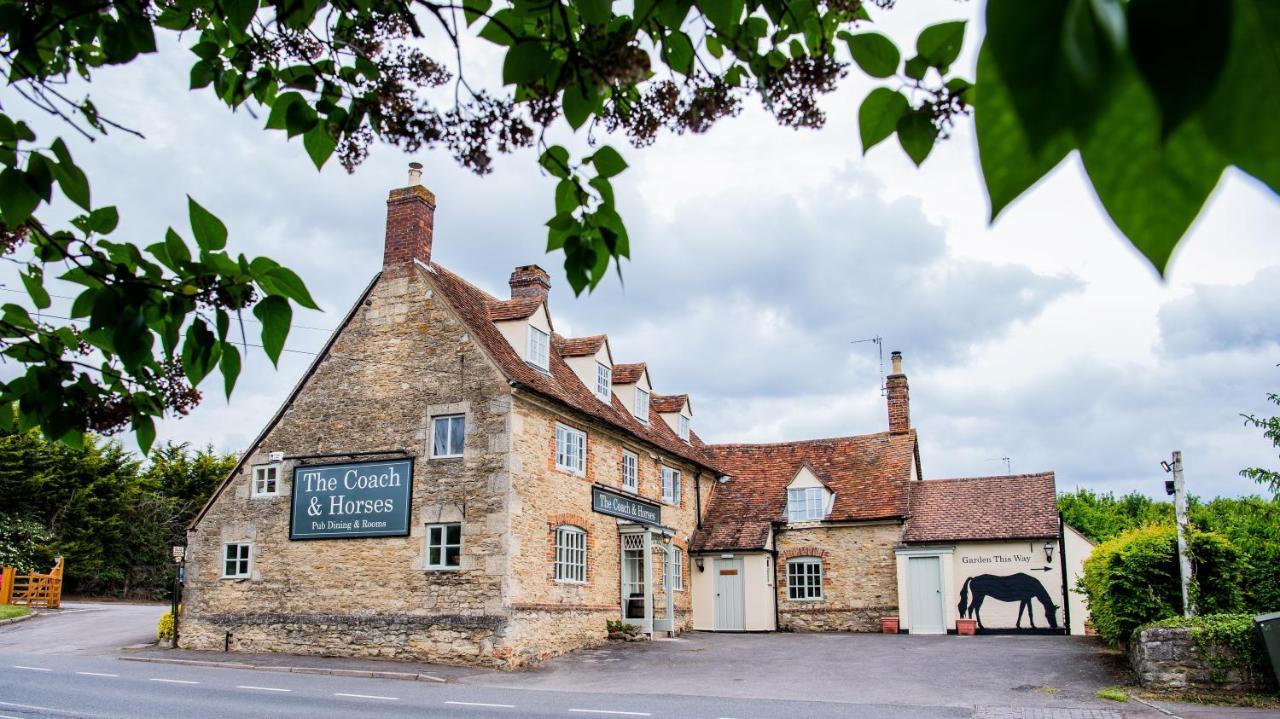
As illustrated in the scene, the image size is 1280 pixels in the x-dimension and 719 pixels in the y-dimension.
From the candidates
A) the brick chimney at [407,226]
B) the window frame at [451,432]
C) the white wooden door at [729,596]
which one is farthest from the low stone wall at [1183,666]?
Result: the brick chimney at [407,226]

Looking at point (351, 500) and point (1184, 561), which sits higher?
point (351, 500)

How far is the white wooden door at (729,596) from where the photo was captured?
29359 millimetres

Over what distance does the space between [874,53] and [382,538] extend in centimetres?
2153

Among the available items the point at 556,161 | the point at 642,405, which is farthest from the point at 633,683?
the point at 556,161

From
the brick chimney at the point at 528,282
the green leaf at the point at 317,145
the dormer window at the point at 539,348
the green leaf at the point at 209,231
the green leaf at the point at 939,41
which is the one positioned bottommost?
the green leaf at the point at 939,41

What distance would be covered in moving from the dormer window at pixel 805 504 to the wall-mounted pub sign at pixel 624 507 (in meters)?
4.83

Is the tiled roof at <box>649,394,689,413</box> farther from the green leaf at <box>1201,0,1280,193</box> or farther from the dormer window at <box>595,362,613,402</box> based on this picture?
the green leaf at <box>1201,0,1280,193</box>

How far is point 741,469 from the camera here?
34000 millimetres

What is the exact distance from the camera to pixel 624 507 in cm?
2588

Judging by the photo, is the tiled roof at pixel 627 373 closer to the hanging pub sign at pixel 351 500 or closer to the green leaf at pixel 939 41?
the hanging pub sign at pixel 351 500

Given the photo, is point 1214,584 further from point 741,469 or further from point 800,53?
point 741,469

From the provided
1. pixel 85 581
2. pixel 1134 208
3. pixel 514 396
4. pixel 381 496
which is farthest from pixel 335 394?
pixel 85 581

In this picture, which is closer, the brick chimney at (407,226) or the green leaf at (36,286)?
the green leaf at (36,286)

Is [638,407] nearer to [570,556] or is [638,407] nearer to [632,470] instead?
[632,470]
